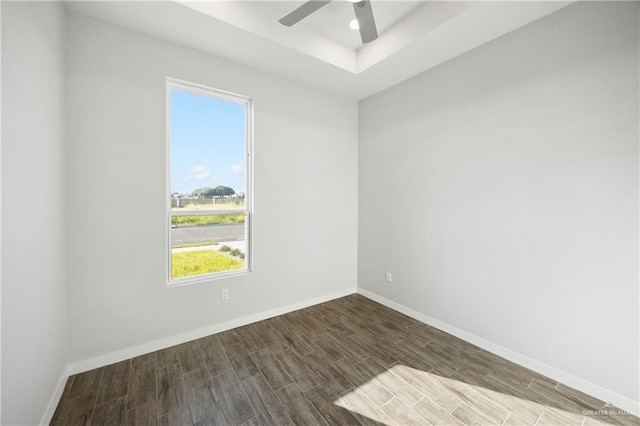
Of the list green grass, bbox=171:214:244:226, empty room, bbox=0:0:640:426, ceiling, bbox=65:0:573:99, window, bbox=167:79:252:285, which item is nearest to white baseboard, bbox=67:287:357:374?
empty room, bbox=0:0:640:426

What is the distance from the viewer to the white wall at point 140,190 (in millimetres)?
2096

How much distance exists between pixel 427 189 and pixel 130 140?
119 inches

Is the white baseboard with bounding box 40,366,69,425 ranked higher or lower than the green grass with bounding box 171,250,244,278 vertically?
lower

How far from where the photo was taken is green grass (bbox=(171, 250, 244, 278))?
8.50 ft

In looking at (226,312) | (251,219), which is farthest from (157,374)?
(251,219)

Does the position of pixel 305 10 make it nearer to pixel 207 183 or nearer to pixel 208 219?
pixel 207 183

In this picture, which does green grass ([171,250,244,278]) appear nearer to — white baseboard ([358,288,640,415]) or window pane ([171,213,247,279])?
window pane ([171,213,247,279])

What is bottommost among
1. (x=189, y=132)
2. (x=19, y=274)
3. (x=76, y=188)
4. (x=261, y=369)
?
(x=261, y=369)

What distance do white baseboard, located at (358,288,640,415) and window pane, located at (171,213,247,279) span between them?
222 cm

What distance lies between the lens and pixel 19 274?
130 centimetres

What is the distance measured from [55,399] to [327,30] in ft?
12.3

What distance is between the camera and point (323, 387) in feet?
6.47

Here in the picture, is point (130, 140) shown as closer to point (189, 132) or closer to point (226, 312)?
point (189, 132)

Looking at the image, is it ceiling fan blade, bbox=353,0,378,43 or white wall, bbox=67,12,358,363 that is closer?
ceiling fan blade, bbox=353,0,378,43
